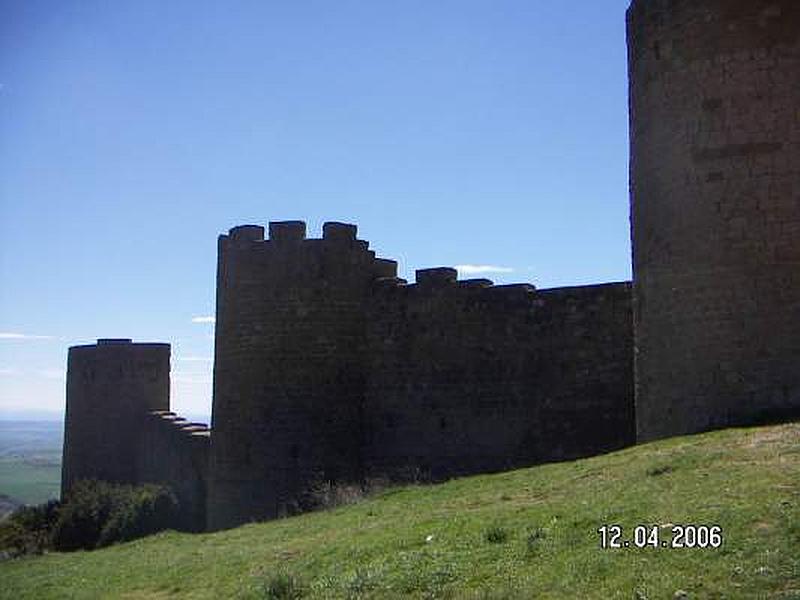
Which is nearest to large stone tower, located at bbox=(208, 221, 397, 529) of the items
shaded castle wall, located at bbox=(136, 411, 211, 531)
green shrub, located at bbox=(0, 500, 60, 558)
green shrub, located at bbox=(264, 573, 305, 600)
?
shaded castle wall, located at bbox=(136, 411, 211, 531)

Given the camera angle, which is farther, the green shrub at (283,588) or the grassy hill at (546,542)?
the green shrub at (283,588)

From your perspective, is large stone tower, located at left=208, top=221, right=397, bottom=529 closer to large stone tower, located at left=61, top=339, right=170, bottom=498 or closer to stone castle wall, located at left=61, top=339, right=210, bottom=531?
stone castle wall, located at left=61, top=339, right=210, bottom=531

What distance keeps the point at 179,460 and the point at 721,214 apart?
1686 cm

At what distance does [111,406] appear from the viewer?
3166cm

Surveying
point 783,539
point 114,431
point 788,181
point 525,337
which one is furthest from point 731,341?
point 114,431

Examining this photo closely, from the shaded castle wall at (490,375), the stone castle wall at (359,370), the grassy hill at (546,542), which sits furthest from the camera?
the stone castle wall at (359,370)

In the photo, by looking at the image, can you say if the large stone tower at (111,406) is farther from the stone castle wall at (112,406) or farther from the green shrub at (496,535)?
the green shrub at (496,535)

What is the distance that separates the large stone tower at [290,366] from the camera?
1988cm

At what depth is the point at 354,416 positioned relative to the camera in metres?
20.1

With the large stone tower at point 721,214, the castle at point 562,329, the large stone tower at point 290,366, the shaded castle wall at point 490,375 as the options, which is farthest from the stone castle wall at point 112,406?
the large stone tower at point 721,214

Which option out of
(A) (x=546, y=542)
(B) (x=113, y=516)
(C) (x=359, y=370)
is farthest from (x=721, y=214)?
(B) (x=113, y=516)

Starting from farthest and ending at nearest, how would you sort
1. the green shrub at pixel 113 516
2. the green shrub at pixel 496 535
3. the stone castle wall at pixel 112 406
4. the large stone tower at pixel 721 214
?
the stone castle wall at pixel 112 406 < the green shrub at pixel 113 516 < the large stone tower at pixel 721 214 < the green shrub at pixel 496 535

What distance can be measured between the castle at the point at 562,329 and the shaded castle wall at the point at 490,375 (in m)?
0.03

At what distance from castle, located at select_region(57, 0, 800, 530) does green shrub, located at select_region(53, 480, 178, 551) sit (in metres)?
0.65
